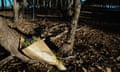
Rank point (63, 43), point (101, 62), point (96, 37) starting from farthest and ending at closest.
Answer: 1. point (96, 37)
2. point (63, 43)
3. point (101, 62)

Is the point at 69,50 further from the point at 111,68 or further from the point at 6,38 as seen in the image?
the point at 6,38

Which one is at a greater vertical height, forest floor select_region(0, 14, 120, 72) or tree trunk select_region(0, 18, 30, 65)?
tree trunk select_region(0, 18, 30, 65)

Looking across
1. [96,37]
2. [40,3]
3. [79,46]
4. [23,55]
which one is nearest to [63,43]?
[79,46]

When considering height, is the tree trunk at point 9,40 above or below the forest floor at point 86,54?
above

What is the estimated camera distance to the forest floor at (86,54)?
7035mm

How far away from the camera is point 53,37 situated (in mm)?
9156

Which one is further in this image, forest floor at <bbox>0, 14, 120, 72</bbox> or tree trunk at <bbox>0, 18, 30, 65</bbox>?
forest floor at <bbox>0, 14, 120, 72</bbox>

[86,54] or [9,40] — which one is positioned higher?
[9,40]

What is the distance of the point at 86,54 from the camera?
802 centimetres

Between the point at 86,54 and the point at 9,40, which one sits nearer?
the point at 9,40

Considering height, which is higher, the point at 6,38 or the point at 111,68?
the point at 6,38

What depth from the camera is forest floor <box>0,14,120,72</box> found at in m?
7.04

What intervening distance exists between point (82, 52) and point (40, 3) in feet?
76.4

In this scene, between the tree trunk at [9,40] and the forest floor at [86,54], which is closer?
the tree trunk at [9,40]
